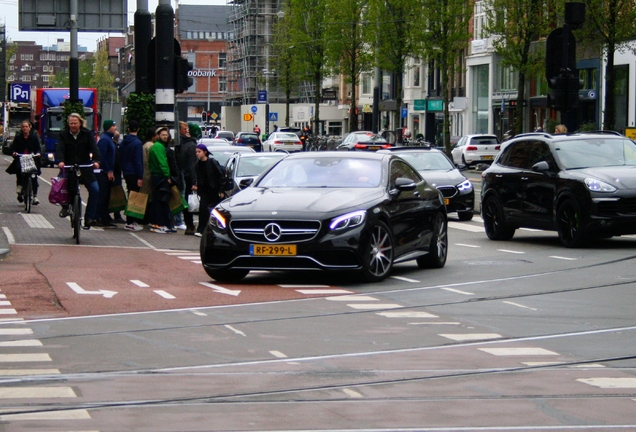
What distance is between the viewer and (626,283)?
13.7 metres

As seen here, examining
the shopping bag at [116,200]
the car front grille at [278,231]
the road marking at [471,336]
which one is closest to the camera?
the road marking at [471,336]

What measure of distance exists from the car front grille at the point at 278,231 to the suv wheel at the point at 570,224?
595 cm

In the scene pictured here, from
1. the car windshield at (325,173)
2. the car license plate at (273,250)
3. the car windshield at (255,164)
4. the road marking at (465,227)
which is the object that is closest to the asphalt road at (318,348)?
the car license plate at (273,250)

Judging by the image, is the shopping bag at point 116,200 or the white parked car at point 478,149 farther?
the white parked car at point 478,149

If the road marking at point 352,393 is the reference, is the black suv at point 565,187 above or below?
above

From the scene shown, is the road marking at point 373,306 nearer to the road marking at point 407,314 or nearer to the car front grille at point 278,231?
the road marking at point 407,314

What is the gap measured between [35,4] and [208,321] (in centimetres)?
2955

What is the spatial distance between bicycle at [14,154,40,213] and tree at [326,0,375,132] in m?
55.6

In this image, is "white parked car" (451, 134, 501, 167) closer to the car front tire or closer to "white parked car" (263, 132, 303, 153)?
"white parked car" (263, 132, 303, 153)

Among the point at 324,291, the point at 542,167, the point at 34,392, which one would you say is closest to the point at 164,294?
the point at 324,291

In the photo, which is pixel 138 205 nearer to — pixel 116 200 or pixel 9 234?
pixel 116 200

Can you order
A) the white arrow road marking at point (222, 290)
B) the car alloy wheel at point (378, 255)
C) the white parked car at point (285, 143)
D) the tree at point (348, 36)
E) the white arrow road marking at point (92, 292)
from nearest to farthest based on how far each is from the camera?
1. the white arrow road marking at point (92, 292)
2. the white arrow road marking at point (222, 290)
3. the car alloy wheel at point (378, 255)
4. the white parked car at point (285, 143)
5. the tree at point (348, 36)

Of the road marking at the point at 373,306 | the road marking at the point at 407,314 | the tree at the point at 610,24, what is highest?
the tree at the point at 610,24

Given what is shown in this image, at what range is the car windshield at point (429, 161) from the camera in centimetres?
2724
